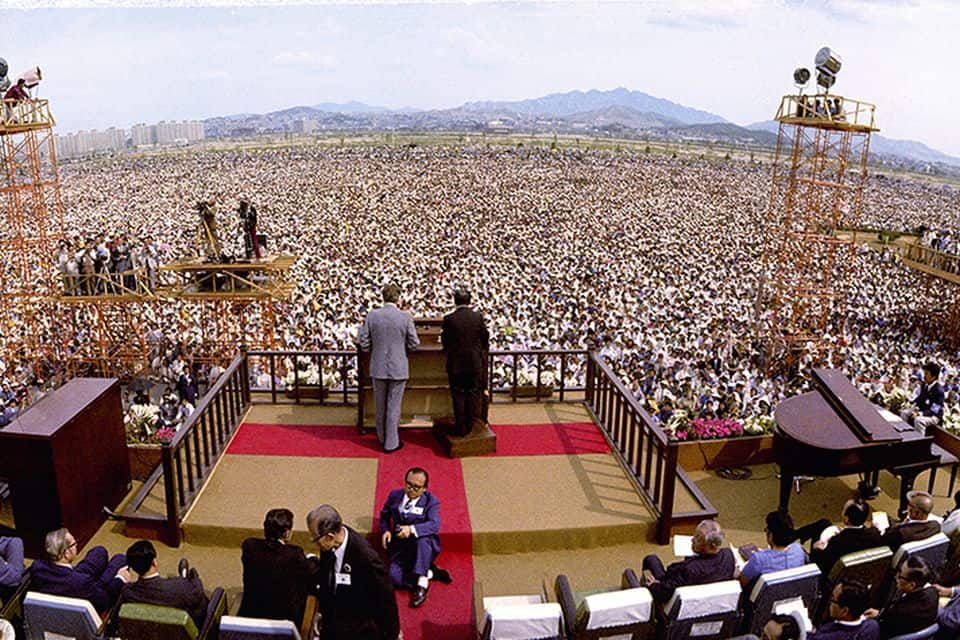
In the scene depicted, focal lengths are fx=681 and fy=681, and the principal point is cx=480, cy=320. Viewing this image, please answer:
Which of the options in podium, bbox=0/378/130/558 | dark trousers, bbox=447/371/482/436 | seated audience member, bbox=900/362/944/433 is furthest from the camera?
seated audience member, bbox=900/362/944/433

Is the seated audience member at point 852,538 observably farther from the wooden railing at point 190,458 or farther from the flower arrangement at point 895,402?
the flower arrangement at point 895,402

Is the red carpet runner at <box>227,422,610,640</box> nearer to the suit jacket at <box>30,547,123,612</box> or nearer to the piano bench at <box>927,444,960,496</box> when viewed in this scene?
the suit jacket at <box>30,547,123,612</box>

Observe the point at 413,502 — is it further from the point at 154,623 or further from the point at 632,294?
the point at 632,294

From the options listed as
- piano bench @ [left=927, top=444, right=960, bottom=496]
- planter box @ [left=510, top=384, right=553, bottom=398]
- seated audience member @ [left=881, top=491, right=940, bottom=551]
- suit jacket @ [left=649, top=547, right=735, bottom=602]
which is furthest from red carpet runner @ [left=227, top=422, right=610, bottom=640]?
piano bench @ [left=927, top=444, right=960, bottom=496]

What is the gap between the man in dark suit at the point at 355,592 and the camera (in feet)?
12.1

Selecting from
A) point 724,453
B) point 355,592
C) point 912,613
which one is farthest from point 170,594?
point 724,453

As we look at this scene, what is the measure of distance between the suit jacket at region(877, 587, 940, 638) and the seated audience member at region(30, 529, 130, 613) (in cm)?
446

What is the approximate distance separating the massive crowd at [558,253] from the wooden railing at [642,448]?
96.8 inches

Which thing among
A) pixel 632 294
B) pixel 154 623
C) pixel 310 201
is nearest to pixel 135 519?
pixel 154 623

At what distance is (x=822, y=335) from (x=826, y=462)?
14.2m

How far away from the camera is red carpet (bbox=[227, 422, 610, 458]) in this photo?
21.3 ft

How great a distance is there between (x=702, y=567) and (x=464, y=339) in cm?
281

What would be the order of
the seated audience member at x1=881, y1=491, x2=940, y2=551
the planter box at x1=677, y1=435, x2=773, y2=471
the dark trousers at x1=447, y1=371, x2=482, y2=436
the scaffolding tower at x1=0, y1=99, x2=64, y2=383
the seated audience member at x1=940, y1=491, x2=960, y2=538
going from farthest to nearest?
the scaffolding tower at x1=0, y1=99, x2=64, y2=383 → the planter box at x1=677, y1=435, x2=773, y2=471 → the dark trousers at x1=447, y1=371, x2=482, y2=436 → the seated audience member at x1=940, y1=491, x2=960, y2=538 → the seated audience member at x1=881, y1=491, x2=940, y2=551

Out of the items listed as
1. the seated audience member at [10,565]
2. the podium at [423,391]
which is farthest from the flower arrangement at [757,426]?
the seated audience member at [10,565]
